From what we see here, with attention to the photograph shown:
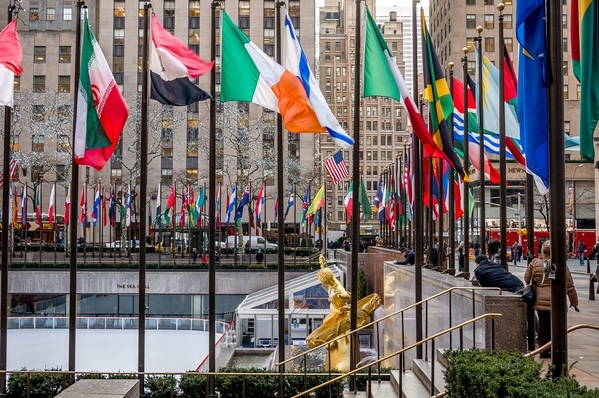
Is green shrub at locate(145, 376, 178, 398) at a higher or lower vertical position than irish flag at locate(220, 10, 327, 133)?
lower

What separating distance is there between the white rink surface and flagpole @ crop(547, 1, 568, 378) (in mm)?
16431

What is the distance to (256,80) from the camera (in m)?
13.9

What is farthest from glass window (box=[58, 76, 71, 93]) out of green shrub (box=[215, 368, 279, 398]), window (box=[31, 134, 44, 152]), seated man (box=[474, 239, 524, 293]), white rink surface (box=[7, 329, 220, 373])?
seated man (box=[474, 239, 524, 293])

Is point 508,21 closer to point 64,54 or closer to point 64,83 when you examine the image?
point 64,54

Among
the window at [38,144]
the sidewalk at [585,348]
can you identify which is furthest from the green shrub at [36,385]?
the window at [38,144]

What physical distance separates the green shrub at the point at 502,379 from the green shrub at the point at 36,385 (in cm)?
1016

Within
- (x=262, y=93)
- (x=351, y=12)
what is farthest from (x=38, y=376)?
(x=351, y=12)

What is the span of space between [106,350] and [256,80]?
15719 mm

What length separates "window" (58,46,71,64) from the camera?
76125 mm

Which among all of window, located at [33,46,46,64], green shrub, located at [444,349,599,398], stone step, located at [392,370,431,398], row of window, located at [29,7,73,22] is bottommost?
stone step, located at [392,370,431,398]

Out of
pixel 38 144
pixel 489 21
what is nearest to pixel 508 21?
pixel 489 21

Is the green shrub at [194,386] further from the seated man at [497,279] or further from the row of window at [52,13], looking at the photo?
the row of window at [52,13]

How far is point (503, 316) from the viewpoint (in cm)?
1087

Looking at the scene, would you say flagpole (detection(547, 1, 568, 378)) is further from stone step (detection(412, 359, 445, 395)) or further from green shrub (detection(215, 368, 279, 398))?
green shrub (detection(215, 368, 279, 398))
